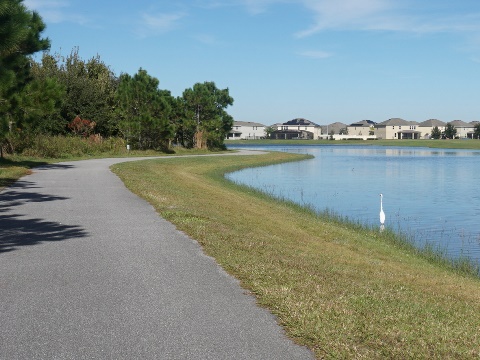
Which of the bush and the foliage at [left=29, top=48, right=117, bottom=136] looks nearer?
the bush

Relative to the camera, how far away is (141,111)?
176 ft

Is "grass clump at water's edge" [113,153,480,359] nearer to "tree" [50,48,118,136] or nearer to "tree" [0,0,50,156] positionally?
"tree" [0,0,50,156]

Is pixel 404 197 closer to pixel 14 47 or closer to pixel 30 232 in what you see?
pixel 14 47

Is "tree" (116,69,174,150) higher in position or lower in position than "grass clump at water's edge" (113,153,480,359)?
higher

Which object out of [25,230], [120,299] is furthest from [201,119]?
[120,299]

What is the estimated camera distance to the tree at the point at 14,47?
17984mm

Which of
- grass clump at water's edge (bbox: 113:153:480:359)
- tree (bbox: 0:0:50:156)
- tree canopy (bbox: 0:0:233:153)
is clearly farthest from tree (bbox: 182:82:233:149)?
grass clump at water's edge (bbox: 113:153:480:359)

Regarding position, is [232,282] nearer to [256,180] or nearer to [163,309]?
[163,309]

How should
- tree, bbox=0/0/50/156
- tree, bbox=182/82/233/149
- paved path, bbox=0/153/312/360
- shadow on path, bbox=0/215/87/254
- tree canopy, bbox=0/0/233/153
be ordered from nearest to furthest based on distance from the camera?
paved path, bbox=0/153/312/360, shadow on path, bbox=0/215/87/254, tree, bbox=0/0/50/156, tree canopy, bbox=0/0/233/153, tree, bbox=182/82/233/149

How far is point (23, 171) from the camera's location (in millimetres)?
26469

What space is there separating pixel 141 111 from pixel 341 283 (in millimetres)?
47025

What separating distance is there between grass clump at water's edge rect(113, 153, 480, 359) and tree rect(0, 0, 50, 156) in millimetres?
6157

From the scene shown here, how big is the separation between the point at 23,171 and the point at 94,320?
72.0 feet

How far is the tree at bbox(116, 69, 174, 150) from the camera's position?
173 feet
